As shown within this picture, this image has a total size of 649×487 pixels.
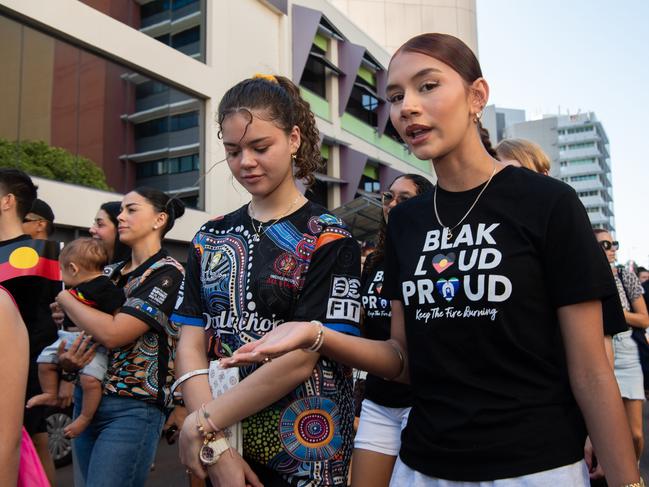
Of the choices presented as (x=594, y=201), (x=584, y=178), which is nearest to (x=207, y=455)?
(x=594, y=201)

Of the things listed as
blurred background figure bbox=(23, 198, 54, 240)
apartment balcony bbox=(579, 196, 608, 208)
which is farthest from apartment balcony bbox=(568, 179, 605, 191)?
blurred background figure bbox=(23, 198, 54, 240)

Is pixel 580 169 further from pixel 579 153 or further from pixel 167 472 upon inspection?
pixel 167 472

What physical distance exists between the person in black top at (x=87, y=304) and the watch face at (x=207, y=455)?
1463 mm

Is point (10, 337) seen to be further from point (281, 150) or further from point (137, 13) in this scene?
point (137, 13)

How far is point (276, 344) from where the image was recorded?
53.5 inches

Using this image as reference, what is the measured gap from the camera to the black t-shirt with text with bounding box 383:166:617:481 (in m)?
1.41

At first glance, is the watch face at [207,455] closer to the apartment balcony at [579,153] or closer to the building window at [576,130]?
the apartment balcony at [579,153]

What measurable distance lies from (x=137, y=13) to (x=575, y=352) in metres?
13.9

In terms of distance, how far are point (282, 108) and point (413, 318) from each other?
82cm

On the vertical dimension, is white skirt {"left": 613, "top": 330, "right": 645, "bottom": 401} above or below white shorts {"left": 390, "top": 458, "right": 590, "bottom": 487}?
below

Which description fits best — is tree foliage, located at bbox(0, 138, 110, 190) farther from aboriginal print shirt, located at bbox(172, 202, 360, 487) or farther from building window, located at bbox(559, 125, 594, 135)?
building window, located at bbox(559, 125, 594, 135)

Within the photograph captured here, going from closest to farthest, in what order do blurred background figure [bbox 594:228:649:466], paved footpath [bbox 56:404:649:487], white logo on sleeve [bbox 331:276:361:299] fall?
white logo on sleeve [bbox 331:276:361:299]
blurred background figure [bbox 594:228:649:466]
paved footpath [bbox 56:404:649:487]

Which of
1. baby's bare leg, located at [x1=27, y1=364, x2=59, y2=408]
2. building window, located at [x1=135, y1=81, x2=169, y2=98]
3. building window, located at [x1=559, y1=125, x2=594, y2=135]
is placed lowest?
baby's bare leg, located at [x1=27, y1=364, x2=59, y2=408]

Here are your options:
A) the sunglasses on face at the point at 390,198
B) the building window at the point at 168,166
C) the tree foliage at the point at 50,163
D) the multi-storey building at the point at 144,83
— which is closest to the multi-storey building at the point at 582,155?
the multi-storey building at the point at 144,83
